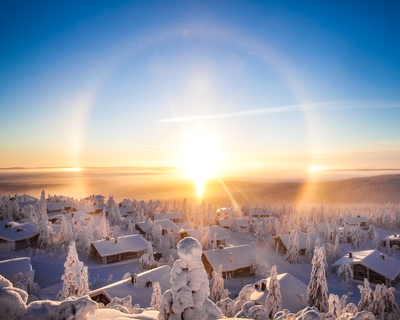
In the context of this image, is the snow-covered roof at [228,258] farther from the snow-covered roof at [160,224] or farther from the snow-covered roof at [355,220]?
the snow-covered roof at [355,220]

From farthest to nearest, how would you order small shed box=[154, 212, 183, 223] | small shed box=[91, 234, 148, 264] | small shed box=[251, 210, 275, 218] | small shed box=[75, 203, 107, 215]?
small shed box=[251, 210, 275, 218] < small shed box=[154, 212, 183, 223] < small shed box=[75, 203, 107, 215] < small shed box=[91, 234, 148, 264]

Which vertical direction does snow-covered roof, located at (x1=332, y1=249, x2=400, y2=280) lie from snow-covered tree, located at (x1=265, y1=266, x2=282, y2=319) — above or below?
below

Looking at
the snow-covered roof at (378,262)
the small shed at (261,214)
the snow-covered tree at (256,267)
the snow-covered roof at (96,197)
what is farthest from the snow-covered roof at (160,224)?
the snow-covered roof at (378,262)

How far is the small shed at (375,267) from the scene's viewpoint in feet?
107

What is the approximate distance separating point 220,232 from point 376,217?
199 feet

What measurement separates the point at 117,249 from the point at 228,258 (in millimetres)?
18254

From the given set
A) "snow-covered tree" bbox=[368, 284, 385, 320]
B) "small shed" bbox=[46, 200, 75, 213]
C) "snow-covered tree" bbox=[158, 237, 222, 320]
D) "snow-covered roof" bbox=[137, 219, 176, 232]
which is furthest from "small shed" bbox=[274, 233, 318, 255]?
"small shed" bbox=[46, 200, 75, 213]

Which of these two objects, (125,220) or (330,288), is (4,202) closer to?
(125,220)

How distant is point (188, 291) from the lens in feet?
27.3

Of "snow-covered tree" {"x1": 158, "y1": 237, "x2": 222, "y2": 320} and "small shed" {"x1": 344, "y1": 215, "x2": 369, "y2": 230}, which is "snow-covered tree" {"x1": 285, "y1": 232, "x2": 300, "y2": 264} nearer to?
"small shed" {"x1": 344, "y1": 215, "x2": 369, "y2": 230}

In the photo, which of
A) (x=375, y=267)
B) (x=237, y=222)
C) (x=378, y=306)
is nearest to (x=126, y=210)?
(x=237, y=222)

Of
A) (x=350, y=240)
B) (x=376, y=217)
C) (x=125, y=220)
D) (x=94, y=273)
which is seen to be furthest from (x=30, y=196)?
(x=376, y=217)

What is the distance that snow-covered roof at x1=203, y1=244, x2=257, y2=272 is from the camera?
35.5 metres

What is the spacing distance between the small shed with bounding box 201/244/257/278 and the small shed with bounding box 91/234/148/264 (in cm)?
1200
